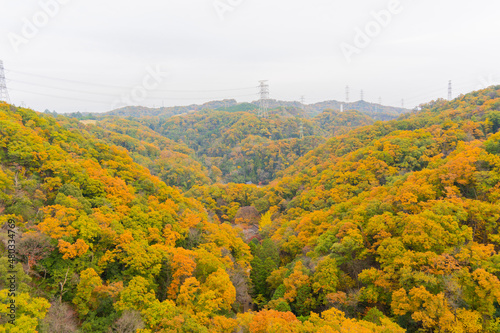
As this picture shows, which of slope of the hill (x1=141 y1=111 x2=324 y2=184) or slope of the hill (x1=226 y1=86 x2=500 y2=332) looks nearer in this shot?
slope of the hill (x1=226 y1=86 x2=500 y2=332)

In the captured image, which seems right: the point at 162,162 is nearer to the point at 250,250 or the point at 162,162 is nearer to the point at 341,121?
the point at 250,250

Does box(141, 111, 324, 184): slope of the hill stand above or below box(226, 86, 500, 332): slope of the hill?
above

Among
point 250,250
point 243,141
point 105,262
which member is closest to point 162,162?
point 243,141

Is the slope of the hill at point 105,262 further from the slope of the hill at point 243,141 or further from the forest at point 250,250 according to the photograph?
the slope of the hill at point 243,141

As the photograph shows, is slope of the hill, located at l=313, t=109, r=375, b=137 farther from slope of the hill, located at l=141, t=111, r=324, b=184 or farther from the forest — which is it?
the forest

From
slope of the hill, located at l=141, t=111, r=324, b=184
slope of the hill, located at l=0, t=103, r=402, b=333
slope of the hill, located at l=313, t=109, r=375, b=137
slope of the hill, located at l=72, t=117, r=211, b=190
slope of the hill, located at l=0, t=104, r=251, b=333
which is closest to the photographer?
slope of the hill, located at l=0, t=103, r=402, b=333

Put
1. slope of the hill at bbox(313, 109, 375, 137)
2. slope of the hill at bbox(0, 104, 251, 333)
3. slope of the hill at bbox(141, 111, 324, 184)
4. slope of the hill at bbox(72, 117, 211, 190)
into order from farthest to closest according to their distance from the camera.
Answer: slope of the hill at bbox(313, 109, 375, 137) → slope of the hill at bbox(141, 111, 324, 184) → slope of the hill at bbox(72, 117, 211, 190) → slope of the hill at bbox(0, 104, 251, 333)

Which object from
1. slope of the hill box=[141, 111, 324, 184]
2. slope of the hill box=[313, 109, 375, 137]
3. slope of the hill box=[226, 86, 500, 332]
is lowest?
slope of the hill box=[226, 86, 500, 332]

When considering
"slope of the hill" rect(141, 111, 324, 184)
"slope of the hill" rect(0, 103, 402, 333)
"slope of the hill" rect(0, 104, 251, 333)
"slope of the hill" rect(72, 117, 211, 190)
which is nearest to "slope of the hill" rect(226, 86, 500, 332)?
"slope of the hill" rect(0, 103, 402, 333)

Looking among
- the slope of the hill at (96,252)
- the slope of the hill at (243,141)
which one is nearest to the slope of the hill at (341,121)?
the slope of the hill at (243,141)
